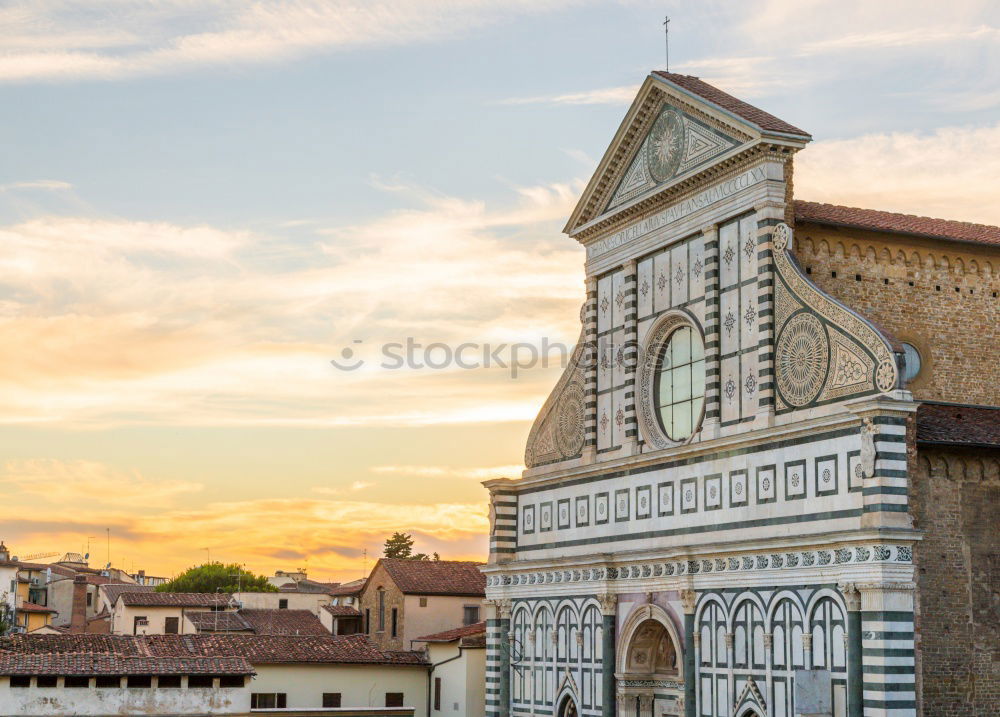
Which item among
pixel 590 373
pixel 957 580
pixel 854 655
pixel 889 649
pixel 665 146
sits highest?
pixel 665 146

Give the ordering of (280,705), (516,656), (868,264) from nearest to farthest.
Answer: (868,264) < (516,656) < (280,705)

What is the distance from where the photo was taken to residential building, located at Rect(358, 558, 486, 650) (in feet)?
152

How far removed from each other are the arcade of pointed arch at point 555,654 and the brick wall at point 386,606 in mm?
15019

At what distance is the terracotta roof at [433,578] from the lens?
4672 centimetres

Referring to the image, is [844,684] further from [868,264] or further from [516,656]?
[516,656]

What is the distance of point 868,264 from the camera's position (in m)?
26.0

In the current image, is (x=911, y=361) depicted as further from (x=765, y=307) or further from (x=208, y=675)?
(x=208, y=675)

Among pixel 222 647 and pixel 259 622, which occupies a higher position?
pixel 259 622

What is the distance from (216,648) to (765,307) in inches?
780

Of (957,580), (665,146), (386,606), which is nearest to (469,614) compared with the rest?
(386,606)

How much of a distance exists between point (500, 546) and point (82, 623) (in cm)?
3877

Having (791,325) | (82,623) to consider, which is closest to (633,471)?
(791,325)

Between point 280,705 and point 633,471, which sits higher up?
point 633,471

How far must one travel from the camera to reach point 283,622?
50750 millimetres
